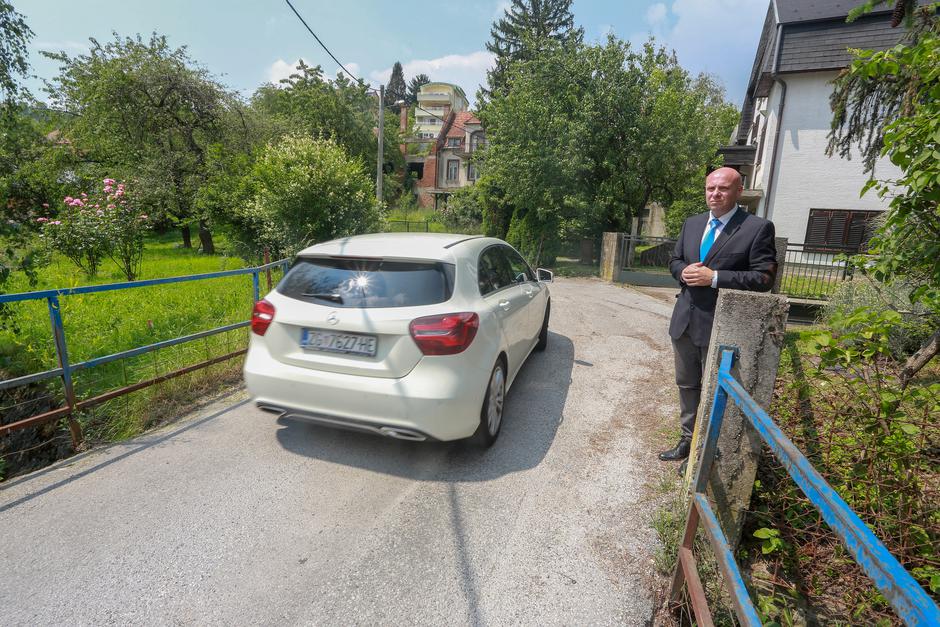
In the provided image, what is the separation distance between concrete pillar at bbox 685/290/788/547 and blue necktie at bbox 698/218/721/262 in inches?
39.4

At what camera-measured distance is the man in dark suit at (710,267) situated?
9.90ft

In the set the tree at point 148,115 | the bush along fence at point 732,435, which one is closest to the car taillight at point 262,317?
the bush along fence at point 732,435

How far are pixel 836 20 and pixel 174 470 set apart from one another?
21.2 meters

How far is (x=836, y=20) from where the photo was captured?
15.1 meters

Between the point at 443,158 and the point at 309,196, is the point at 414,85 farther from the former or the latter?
the point at 309,196

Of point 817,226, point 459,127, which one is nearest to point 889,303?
point 817,226

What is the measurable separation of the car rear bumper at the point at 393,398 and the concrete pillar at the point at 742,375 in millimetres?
1496

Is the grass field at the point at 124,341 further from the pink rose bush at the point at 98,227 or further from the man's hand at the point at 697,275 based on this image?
the man's hand at the point at 697,275

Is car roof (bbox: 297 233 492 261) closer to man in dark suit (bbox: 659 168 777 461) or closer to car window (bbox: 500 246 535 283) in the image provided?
car window (bbox: 500 246 535 283)

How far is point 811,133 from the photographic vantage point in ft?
51.8

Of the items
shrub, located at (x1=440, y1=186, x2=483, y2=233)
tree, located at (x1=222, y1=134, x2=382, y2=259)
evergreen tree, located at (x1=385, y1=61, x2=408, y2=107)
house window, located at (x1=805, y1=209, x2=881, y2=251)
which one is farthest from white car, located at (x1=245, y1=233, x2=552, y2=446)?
evergreen tree, located at (x1=385, y1=61, x2=408, y2=107)

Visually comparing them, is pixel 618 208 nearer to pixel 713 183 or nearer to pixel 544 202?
pixel 544 202

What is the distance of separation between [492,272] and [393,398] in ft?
5.42

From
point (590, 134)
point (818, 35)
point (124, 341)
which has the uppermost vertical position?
point (818, 35)
